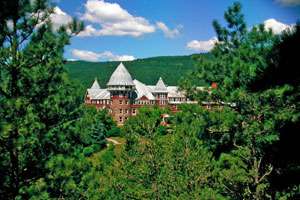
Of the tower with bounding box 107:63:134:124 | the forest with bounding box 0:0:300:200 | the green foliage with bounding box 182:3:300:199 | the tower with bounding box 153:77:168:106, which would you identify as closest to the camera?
the forest with bounding box 0:0:300:200

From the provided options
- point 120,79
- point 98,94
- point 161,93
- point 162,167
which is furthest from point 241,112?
point 161,93

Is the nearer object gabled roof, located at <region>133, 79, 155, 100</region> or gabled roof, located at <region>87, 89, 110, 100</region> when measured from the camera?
gabled roof, located at <region>87, 89, 110, 100</region>

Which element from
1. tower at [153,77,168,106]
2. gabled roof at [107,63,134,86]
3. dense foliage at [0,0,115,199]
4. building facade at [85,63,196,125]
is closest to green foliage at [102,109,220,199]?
dense foliage at [0,0,115,199]

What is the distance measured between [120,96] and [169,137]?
57.3 metres

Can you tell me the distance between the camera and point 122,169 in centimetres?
2002

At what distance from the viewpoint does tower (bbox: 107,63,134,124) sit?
250ft

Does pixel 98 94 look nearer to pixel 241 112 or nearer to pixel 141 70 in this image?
pixel 241 112

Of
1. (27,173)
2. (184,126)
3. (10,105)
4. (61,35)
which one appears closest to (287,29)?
(61,35)

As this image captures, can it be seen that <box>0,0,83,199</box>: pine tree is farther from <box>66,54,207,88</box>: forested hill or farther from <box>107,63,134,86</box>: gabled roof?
<box>66,54,207,88</box>: forested hill

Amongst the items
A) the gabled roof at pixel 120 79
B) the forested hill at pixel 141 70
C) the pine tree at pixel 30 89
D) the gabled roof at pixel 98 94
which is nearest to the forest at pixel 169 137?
the pine tree at pixel 30 89

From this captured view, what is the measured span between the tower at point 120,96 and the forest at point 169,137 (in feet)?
181

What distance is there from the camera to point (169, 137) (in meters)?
20.0

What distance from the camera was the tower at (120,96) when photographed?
76.3 m

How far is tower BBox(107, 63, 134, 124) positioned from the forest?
55156mm
